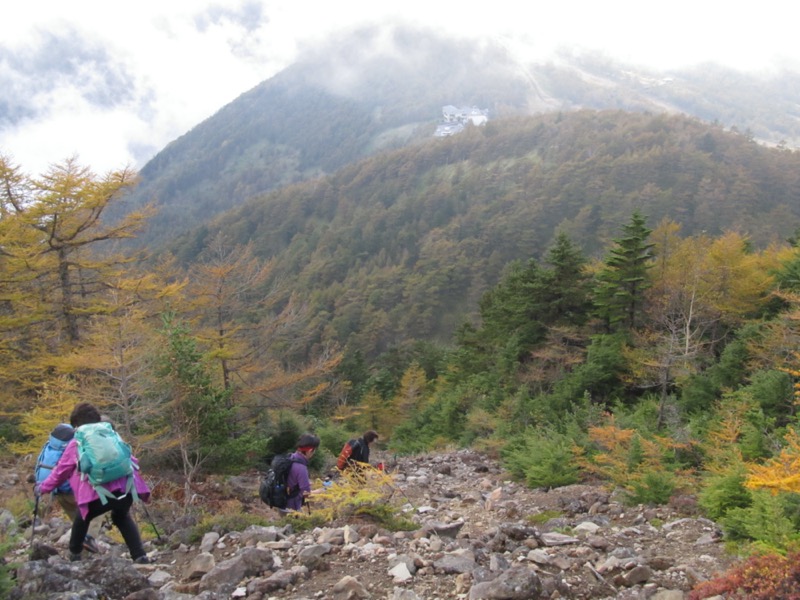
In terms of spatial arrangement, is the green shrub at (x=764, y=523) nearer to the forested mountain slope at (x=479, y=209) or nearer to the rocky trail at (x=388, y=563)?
the rocky trail at (x=388, y=563)

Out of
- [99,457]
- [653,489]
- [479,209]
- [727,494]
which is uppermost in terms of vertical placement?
[479,209]

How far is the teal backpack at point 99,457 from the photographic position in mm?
4434

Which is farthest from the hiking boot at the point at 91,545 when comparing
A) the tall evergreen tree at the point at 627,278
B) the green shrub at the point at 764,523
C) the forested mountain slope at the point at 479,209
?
the forested mountain slope at the point at 479,209

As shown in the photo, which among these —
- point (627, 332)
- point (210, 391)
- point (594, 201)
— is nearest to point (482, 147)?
point (594, 201)

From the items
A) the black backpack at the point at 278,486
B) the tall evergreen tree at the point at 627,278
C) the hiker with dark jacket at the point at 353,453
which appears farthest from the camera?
the tall evergreen tree at the point at 627,278

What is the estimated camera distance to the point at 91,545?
496 centimetres

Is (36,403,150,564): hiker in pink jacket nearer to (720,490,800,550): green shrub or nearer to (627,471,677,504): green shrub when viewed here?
(720,490,800,550): green shrub

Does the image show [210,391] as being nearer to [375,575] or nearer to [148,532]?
[148,532]

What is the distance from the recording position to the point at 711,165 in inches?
3388

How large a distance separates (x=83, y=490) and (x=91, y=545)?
0.84 m

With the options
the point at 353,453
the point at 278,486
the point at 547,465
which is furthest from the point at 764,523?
the point at 547,465

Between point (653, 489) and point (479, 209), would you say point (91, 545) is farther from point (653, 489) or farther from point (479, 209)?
point (479, 209)

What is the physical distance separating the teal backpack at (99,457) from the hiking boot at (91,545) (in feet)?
2.46

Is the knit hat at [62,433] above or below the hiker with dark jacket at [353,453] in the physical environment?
above
